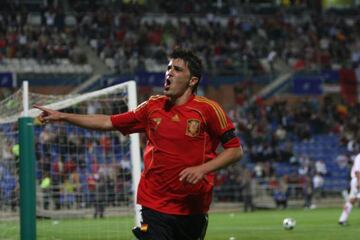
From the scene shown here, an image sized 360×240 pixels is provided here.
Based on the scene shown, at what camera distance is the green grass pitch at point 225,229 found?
16.0 meters

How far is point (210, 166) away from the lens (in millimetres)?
6512

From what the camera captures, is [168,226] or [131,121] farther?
[131,121]

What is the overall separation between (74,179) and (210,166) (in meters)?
13.8

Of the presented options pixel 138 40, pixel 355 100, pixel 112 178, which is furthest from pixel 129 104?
pixel 355 100

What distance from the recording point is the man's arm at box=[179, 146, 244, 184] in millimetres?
6371

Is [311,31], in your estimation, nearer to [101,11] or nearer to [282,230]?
[101,11]

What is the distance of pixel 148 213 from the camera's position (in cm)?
690

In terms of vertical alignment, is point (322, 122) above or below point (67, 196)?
above

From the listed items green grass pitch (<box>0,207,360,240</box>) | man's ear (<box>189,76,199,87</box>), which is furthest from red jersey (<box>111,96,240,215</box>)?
green grass pitch (<box>0,207,360,240</box>)

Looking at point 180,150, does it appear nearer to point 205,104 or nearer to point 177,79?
point 205,104

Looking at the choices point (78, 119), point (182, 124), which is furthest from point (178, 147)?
point (78, 119)

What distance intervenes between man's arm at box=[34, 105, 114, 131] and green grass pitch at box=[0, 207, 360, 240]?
24.2ft

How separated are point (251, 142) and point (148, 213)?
27.0 meters

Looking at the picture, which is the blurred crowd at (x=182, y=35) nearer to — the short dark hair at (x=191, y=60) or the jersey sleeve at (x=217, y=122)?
the short dark hair at (x=191, y=60)
